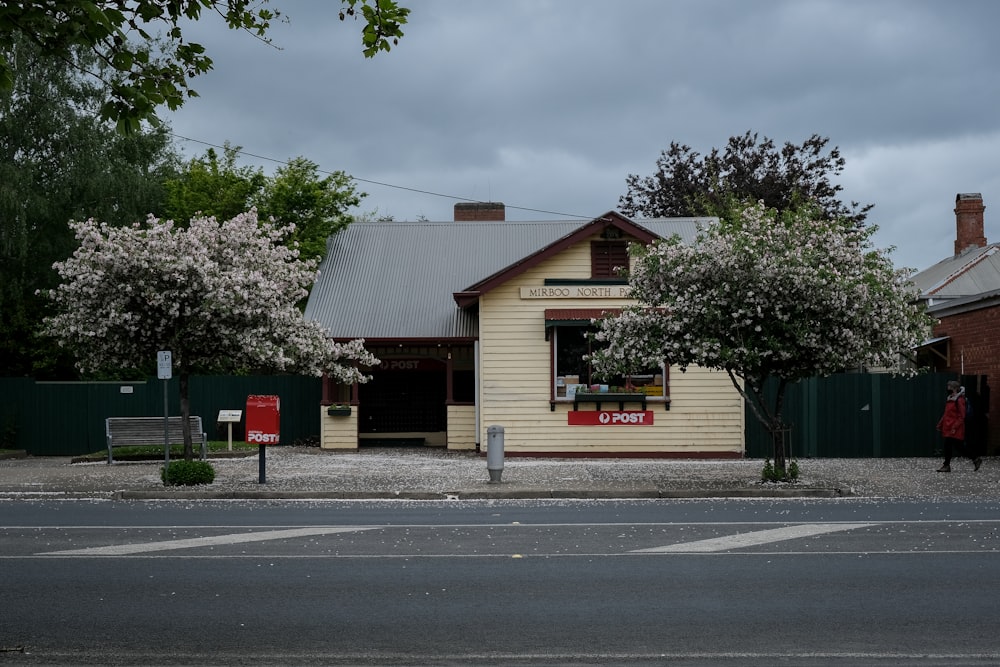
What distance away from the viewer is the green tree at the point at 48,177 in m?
32.0

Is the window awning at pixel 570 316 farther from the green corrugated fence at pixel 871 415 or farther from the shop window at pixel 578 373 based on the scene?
the green corrugated fence at pixel 871 415

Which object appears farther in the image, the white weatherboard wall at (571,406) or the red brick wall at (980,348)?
the white weatherboard wall at (571,406)

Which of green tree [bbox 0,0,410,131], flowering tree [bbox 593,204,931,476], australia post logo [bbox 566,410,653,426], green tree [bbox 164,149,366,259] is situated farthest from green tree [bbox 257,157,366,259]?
green tree [bbox 0,0,410,131]

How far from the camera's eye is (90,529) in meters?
13.3

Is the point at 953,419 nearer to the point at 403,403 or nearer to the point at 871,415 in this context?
the point at 871,415

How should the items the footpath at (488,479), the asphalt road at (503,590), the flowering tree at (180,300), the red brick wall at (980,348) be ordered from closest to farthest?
the asphalt road at (503,590) < the footpath at (488,479) < the flowering tree at (180,300) < the red brick wall at (980,348)

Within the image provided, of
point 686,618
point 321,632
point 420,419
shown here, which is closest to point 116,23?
point 321,632

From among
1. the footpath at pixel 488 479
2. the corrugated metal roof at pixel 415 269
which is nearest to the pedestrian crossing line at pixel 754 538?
the footpath at pixel 488 479

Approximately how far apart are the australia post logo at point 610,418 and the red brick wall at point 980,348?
7.18 m

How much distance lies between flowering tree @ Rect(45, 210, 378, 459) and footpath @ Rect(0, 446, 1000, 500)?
81.7 inches

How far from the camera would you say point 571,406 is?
87.4 ft

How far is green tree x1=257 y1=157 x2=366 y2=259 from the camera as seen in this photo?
37594 mm

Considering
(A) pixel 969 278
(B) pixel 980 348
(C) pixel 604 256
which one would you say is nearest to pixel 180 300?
(C) pixel 604 256

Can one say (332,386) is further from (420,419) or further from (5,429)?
(5,429)
